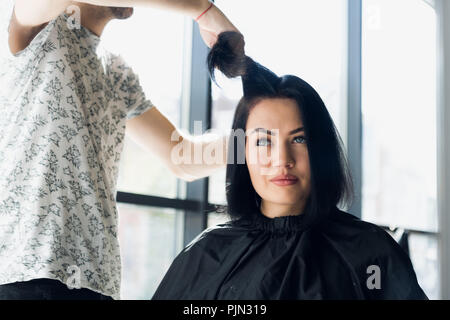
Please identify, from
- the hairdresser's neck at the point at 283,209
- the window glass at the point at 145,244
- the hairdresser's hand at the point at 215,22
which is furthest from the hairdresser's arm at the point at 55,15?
the window glass at the point at 145,244

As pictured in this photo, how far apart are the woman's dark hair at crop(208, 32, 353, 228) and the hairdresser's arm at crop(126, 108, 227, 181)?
0.35 meters

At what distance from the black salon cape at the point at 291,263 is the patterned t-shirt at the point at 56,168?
0.26 meters

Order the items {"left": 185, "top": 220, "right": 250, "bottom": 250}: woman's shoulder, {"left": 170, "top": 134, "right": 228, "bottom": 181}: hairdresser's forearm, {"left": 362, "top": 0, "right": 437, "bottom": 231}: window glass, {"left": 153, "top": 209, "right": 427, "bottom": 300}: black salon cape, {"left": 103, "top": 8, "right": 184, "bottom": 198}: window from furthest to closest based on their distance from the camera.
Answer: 1. {"left": 362, "top": 0, "right": 437, "bottom": 231}: window glass
2. {"left": 103, "top": 8, "right": 184, "bottom": 198}: window
3. {"left": 170, "top": 134, "right": 228, "bottom": 181}: hairdresser's forearm
4. {"left": 185, "top": 220, "right": 250, "bottom": 250}: woman's shoulder
5. {"left": 153, "top": 209, "right": 427, "bottom": 300}: black salon cape

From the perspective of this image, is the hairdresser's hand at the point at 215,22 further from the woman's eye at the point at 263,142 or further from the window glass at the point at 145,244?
the window glass at the point at 145,244

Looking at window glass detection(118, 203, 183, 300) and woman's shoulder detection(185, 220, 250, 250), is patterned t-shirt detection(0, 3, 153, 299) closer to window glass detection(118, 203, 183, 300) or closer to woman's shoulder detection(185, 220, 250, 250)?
woman's shoulder detection(185, 220, 250, 250)

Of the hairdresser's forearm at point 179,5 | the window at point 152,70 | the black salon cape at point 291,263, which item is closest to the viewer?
the black salon cape at point 291,263

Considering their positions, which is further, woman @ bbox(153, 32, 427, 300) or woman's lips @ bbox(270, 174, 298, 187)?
woman's lips @ bbox(270, 174, 298, 187)

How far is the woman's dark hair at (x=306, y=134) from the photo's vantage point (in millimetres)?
1593

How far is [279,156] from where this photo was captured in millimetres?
1589

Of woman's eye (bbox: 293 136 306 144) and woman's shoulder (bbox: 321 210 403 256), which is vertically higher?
woman's eye (bbox: 293 136 306 144)

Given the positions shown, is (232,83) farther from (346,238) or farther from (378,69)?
(378,69)

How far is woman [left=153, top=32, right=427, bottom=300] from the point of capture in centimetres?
149

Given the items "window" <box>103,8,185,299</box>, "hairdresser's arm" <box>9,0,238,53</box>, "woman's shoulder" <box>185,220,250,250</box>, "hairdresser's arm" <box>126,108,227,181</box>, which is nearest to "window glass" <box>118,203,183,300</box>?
"window" <box>103,8,185,299</box>

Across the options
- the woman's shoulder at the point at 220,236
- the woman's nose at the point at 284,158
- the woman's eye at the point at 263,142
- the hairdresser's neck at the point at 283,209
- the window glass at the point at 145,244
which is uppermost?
the woman's eye at the point at 263,142
